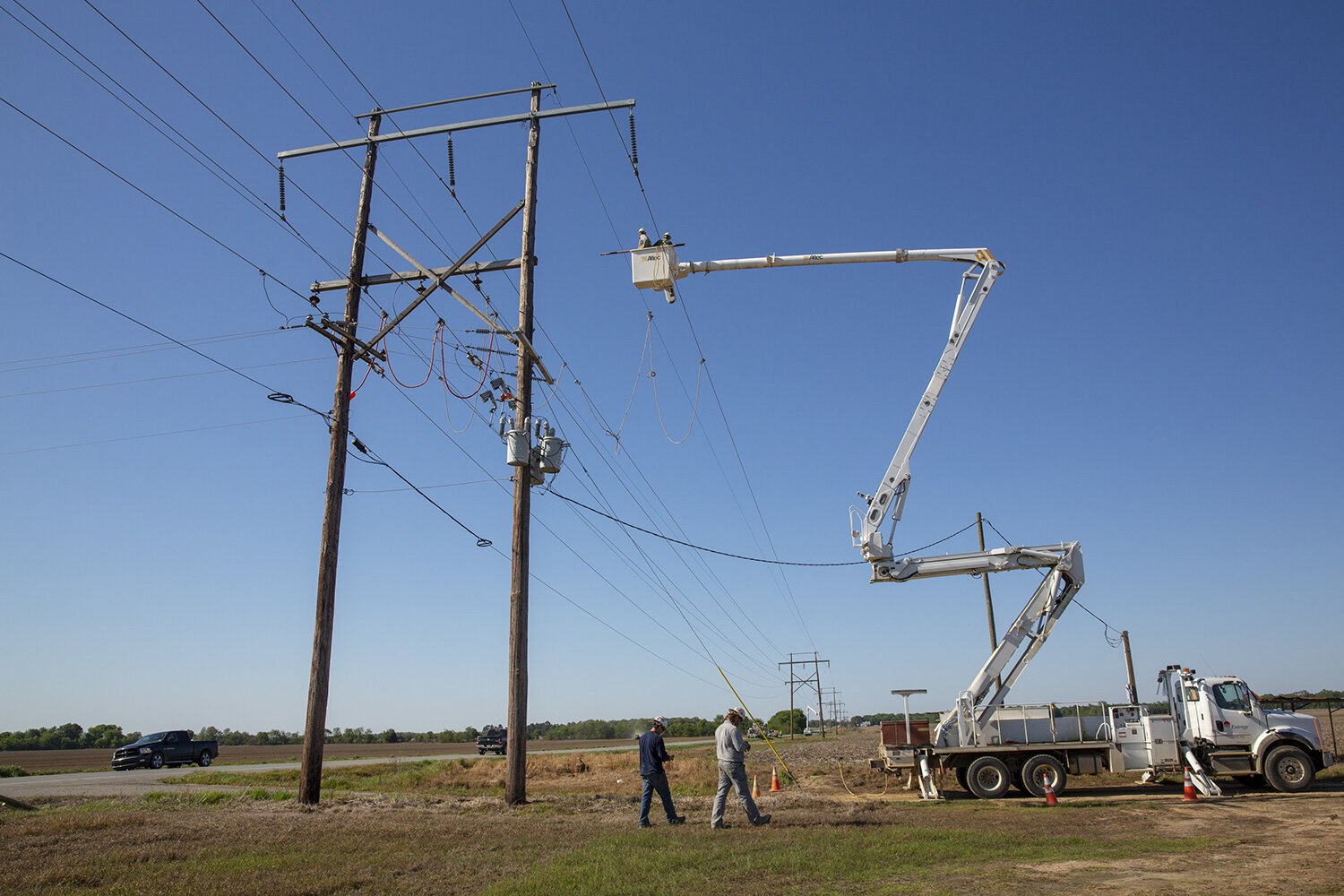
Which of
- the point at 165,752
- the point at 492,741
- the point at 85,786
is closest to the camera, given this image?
the point at 85,786

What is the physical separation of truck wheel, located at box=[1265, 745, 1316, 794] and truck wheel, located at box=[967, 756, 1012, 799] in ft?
18.4

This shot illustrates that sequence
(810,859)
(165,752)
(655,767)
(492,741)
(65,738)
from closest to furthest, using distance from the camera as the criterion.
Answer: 1. (810,859)
2. (655,767)
3. (165,752)
4. (492,741)
5. (65,738)

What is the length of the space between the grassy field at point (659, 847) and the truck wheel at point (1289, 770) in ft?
1.28

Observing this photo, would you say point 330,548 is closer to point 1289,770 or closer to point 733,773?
point 733,773

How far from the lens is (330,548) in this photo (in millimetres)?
16547

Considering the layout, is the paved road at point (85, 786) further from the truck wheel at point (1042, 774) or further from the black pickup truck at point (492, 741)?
the black pickup truck at point (492, 741)

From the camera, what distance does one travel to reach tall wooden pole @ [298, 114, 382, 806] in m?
15.9

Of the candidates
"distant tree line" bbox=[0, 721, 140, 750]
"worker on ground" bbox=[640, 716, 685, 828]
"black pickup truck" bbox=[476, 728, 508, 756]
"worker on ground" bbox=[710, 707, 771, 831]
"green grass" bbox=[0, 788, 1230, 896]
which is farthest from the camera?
"distant tree line" bbox=[0, 721, 140, 750]

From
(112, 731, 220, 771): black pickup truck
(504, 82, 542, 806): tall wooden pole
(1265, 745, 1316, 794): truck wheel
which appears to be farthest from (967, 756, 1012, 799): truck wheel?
(112, 731, 220, 771): black pickup truck

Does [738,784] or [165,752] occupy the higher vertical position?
[738,784]

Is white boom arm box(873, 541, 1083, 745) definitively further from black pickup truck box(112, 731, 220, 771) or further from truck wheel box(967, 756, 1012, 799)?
black pickup truck box(112, 731, 220, 771)

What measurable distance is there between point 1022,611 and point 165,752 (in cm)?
3351

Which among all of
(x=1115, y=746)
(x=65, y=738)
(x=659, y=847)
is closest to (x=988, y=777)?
(x=1115, y=746)

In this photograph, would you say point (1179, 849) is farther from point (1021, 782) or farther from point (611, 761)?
point (611, 761)
